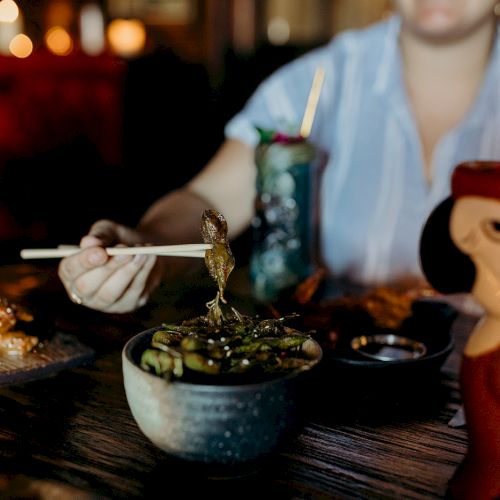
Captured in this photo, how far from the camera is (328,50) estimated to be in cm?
Result: 262

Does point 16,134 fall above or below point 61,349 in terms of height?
below

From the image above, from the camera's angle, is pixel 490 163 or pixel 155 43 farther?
pixel 155 43

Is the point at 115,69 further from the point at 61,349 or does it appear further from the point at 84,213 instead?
the point at 61,349

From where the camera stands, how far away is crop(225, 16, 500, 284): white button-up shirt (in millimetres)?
2404

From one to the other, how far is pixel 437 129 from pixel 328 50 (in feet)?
1.83

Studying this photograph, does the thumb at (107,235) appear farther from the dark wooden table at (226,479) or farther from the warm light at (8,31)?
the warm light at (8,31)

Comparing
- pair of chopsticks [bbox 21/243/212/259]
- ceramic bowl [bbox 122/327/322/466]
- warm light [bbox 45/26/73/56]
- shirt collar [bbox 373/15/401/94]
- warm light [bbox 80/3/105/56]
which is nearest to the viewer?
ceramic bowl [bbox 122/327/322/466]

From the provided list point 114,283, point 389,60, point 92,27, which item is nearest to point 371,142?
point 389,60

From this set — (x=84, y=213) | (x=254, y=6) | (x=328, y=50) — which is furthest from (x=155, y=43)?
(x=328, y=50)

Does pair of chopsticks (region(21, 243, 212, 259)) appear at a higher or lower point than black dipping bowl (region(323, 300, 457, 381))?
higher

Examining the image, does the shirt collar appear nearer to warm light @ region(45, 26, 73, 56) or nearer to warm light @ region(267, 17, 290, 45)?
warm light @ region(267, 17, 290, 45)

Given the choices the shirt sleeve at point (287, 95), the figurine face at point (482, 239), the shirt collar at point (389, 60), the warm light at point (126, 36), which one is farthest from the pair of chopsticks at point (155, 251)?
the warm light at point (126, 36)

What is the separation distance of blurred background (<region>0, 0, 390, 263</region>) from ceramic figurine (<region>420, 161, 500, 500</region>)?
4.88 metres

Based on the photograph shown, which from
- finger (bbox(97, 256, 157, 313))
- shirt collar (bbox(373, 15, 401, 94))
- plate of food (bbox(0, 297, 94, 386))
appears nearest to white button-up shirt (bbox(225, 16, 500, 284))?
shirt collar (bbox(373, 15, 401, 94))
